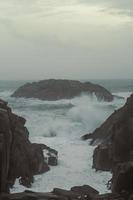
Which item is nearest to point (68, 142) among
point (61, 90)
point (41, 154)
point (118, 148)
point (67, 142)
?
point (67, 142)

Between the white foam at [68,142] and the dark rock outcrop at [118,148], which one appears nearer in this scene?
the white foam at [68,142]

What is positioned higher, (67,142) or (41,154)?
(41,154)

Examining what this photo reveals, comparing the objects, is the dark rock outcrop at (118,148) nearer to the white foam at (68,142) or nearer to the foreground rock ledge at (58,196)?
the white foam at (68,142)

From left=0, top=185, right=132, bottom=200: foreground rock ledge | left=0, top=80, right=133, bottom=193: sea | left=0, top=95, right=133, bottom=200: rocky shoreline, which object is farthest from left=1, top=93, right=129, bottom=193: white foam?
left=0, top=185, right=132, bottom=200: foreground rock ledge

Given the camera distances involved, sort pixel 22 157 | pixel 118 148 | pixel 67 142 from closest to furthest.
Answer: pixel 22 157, pixel 118 148, pixel 67 142

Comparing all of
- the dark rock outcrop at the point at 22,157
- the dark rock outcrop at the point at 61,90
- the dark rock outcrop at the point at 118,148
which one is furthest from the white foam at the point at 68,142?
the dark rock outcrop at the point at 61,90

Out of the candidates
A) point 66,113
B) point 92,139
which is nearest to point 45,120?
point 66,113

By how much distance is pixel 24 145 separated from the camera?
2191cm

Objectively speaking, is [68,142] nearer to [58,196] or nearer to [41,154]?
[41,154]

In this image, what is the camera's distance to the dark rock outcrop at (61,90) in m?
61.3

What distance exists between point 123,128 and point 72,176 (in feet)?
11.0

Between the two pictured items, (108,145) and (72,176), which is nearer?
(72,176)

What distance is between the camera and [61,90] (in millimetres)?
64312

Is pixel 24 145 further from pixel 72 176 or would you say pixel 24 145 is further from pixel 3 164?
pixel 3 164
